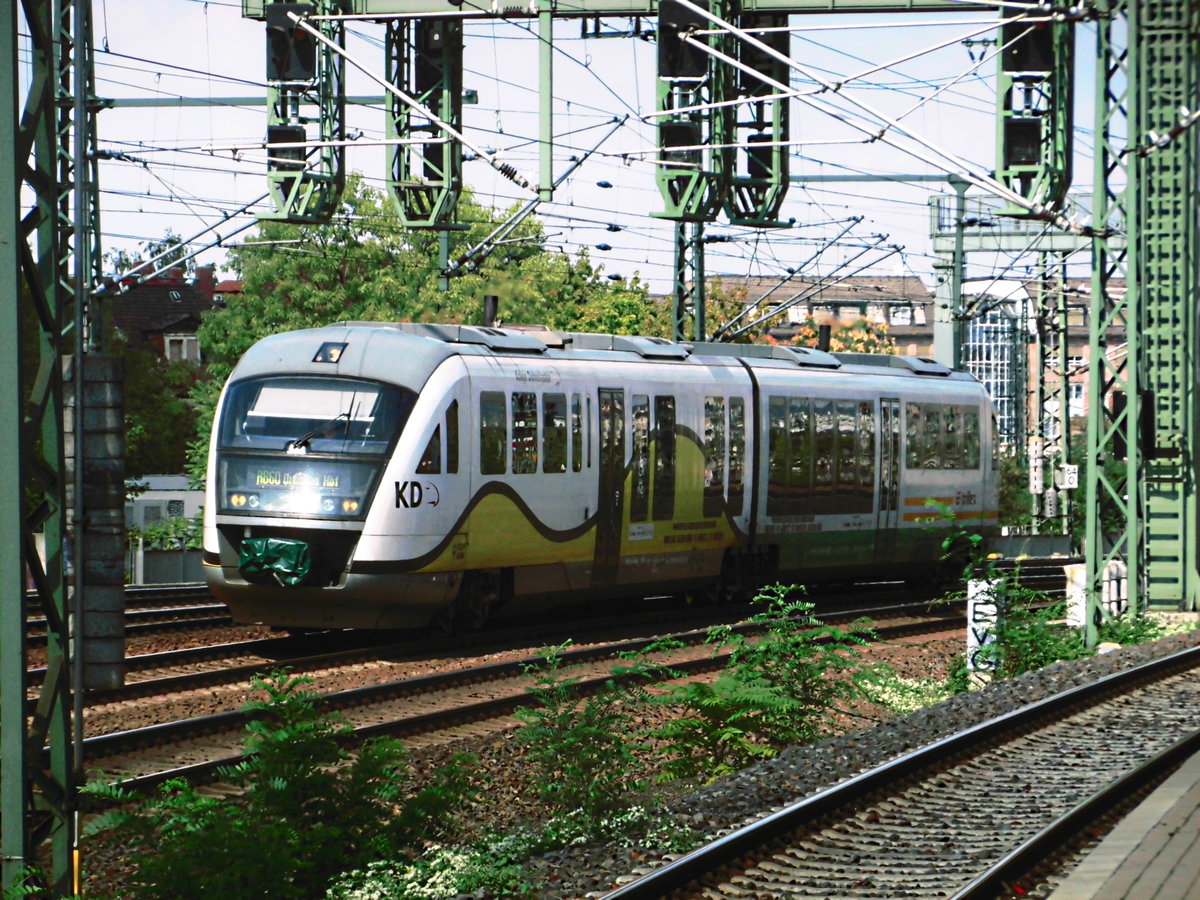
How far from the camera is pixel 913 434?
25812 millimetres

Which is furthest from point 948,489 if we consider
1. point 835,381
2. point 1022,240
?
point 1022,240

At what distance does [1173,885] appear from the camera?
7.68 metres

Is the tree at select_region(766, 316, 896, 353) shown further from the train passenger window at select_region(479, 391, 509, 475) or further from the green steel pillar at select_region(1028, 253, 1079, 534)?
the train passenger window at select_region(479, 391, 509, 475)

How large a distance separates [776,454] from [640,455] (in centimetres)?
301

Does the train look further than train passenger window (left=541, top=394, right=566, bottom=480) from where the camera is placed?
No

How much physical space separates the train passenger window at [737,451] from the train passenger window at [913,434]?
399cm

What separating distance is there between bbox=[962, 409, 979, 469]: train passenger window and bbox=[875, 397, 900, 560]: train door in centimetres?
204

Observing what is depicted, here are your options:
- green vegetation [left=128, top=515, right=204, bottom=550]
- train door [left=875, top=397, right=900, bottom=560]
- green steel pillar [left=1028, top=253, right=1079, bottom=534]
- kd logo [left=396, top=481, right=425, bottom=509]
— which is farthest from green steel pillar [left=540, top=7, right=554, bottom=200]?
green steel pillar [left=1028, top=253, right=1079, bottom=534]

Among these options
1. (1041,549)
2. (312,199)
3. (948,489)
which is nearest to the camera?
(312,199)

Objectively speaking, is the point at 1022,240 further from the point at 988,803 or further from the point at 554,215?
the point at 988,803

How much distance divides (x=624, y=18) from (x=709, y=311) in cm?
3826

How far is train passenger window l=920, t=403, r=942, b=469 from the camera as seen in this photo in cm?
2614

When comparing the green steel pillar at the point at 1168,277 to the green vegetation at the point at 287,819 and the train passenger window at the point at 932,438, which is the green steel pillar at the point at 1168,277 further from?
the green vegetation at the point at 287,819

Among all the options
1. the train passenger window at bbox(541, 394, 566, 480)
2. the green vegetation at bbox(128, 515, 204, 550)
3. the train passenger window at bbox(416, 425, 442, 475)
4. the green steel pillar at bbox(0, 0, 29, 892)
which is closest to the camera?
the green steel pillar at bbox(0, 0, 29, 892)
